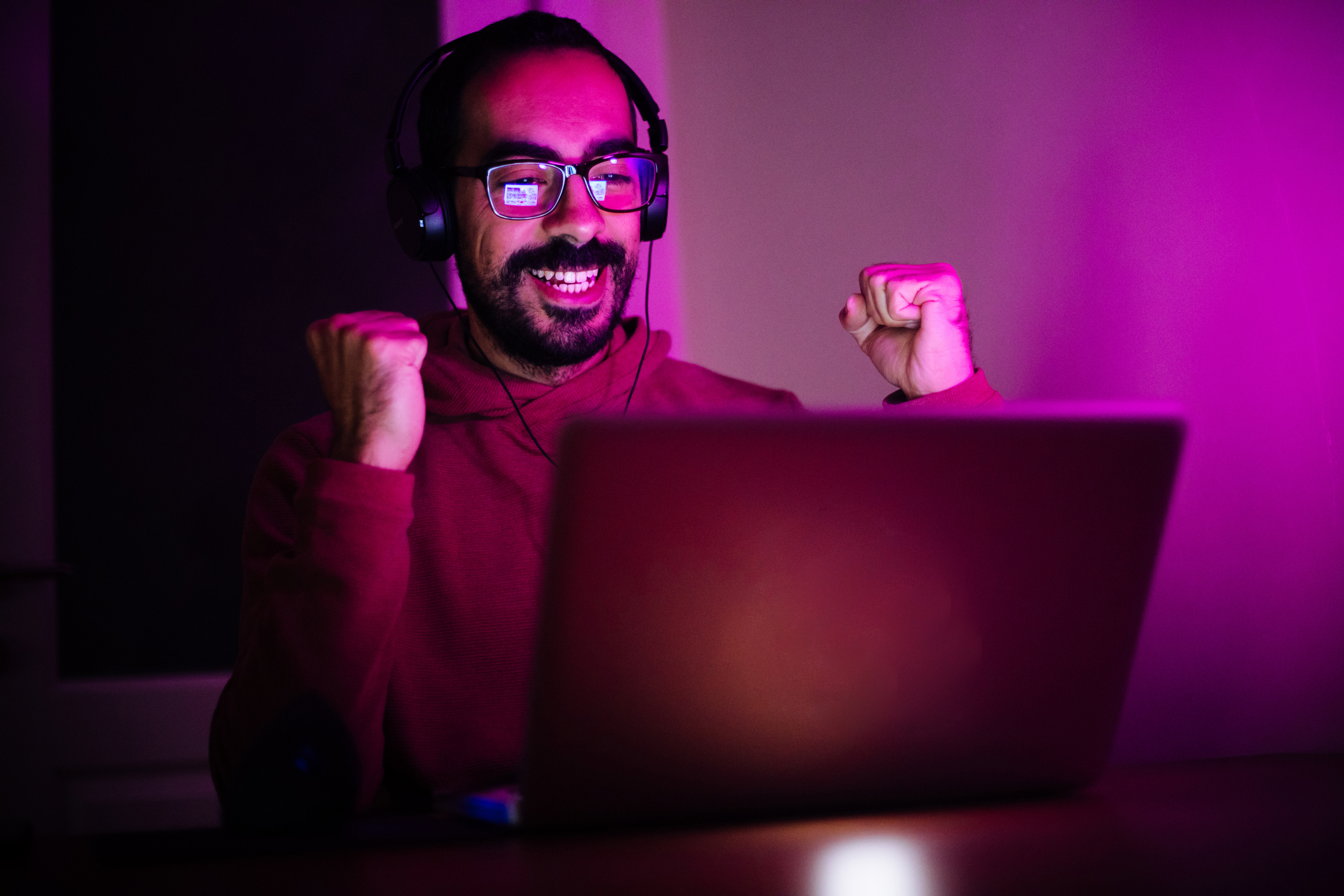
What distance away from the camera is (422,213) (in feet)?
4.35

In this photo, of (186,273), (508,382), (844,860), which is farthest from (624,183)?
(844,860)

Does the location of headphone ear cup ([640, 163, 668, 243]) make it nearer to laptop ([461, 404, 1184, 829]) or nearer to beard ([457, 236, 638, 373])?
beard ([457, 236, 638, 373])

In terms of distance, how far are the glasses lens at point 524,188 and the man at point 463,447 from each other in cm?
1

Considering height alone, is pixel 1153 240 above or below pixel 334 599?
above

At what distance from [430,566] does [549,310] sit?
420 mm

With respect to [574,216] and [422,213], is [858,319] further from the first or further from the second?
[422,213]

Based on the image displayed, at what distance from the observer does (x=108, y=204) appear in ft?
6.29

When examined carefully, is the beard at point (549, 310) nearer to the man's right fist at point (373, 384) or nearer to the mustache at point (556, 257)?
the mustache at point (556, 257)

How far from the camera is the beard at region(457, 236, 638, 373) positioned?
1.47m

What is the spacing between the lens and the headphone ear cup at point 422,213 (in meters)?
1.33

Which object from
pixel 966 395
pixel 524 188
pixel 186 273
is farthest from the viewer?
pixel 186 273

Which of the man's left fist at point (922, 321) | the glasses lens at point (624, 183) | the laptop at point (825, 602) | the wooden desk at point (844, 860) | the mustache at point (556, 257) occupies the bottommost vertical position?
the wooden desk at point (844, 860)

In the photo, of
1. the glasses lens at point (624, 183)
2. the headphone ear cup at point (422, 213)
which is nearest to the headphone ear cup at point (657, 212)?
the glasses lens at point (624, 183)

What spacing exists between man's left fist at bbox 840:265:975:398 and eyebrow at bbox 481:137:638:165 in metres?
0.43
